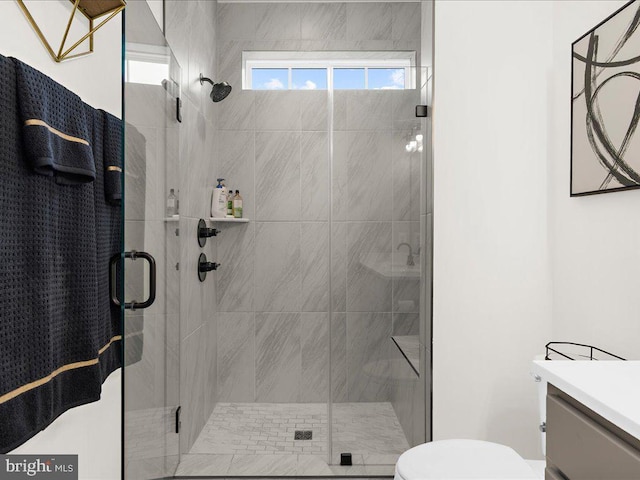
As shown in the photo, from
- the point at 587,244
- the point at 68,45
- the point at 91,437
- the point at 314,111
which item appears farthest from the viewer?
the point at 314,111

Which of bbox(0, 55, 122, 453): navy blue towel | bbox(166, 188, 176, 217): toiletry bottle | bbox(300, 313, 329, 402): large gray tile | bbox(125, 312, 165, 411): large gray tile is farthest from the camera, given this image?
bbox(300, 313, 329, 402): large gray tile

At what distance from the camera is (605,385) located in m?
1.04

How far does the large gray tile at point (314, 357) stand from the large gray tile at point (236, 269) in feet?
1.21

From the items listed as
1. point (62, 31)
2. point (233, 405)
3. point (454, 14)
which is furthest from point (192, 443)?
point (454, 14)

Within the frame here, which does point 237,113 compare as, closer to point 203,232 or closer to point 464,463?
point 203,232

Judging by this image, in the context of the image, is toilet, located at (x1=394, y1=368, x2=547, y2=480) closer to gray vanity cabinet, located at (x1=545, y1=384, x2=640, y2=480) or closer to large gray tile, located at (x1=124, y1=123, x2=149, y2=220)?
gray vanity cabinet, located at (x1=545, y1=384, x2=640, y2=480)

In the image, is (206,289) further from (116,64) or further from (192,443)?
(116,64)

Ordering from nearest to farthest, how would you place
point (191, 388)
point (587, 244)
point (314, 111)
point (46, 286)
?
point (46, 286) < point (587, 244) < point (191, 388) < point (314, 111)

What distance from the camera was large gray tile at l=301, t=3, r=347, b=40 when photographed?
321cm

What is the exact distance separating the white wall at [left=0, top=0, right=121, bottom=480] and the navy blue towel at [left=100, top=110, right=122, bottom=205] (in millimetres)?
83

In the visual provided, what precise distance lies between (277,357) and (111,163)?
1.52 meters

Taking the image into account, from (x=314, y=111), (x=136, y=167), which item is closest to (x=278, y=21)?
(x=314, y=111)

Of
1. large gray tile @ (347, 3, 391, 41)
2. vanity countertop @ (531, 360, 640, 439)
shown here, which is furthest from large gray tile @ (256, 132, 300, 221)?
vanity countertop @ (531, 360, 640, 439)

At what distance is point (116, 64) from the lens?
175cm
